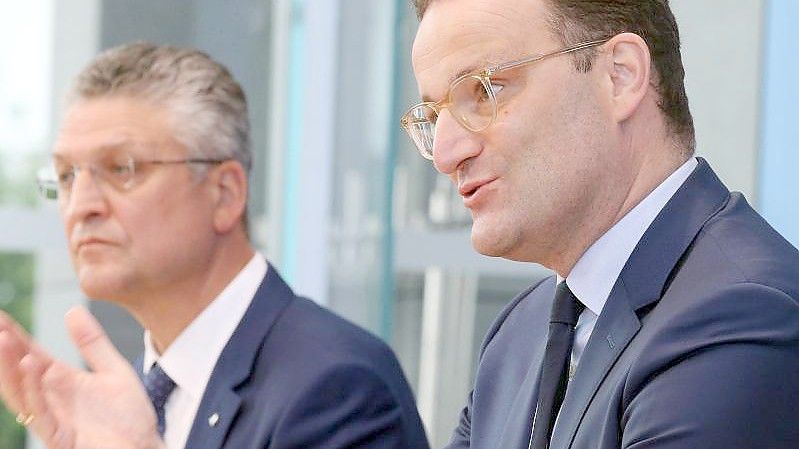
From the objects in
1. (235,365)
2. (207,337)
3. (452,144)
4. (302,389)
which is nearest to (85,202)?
(207,337)

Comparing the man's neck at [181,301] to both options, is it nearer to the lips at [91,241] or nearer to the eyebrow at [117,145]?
the lips at [91,241]

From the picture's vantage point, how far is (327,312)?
8.30 feet

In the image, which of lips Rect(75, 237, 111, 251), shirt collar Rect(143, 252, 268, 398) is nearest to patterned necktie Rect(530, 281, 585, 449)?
shirt collar Rect(143, 252, 268, 398)

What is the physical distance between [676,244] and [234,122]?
1.44 metres

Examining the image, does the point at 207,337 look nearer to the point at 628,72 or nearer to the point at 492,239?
the point at 492,239

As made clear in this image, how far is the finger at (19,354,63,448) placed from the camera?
1828 millimetres

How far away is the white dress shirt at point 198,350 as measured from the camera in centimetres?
246

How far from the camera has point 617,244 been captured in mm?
1597

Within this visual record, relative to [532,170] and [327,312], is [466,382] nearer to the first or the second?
[327,312]

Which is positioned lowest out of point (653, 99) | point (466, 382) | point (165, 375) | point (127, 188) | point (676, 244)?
point (466, 382)

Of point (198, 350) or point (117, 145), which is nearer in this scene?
point (198, 350)

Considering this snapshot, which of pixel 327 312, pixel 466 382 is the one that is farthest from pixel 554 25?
pixel 466 382

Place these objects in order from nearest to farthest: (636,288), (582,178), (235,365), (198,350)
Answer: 1. (636,288)
2. (582,178)
3. (235,365)
4. (198,350)

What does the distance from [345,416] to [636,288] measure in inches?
33.7
